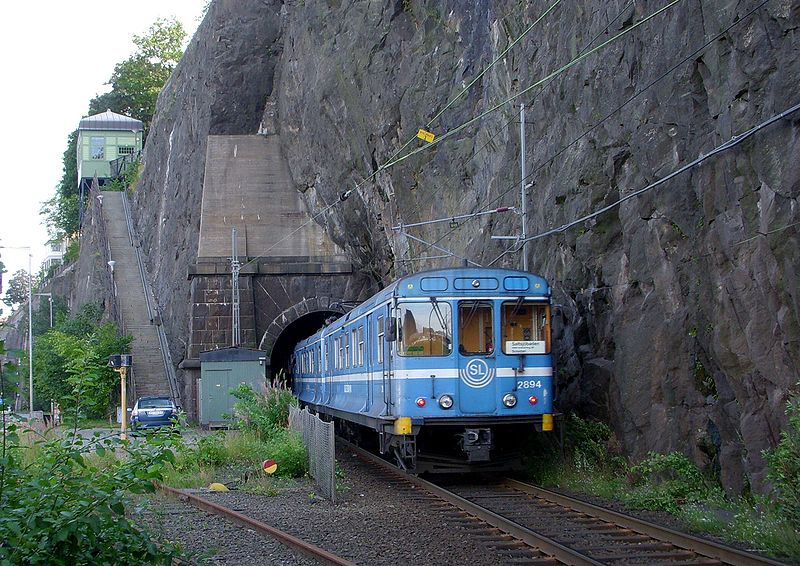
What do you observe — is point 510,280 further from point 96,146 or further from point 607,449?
point 96,146

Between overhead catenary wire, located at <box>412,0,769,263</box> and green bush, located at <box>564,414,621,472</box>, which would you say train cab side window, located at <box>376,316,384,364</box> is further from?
overhead catenary wire, located at <box>412,0,769,263</box>

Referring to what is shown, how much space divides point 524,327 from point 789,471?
6180mm

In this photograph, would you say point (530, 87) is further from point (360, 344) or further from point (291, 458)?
point (291, 458)

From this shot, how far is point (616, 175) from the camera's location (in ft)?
50.9

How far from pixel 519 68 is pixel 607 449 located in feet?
34.2

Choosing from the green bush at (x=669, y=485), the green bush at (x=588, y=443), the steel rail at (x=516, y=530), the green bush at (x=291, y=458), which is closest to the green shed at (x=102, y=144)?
the green bush at (x=291, y=458)

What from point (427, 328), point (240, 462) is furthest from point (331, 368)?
point (427, 328)

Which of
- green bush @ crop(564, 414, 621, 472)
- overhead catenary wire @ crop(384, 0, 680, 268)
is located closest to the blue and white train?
green bush @ crop(564, 414, 621, 472)

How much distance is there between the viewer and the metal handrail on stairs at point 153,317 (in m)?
40.0

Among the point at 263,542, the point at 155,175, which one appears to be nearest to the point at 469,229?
the point at 263,542

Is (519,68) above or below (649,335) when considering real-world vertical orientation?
above

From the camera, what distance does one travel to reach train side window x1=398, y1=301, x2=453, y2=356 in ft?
47.0

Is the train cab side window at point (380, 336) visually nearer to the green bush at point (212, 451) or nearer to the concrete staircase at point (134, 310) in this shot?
the green bush at point (212, 451)

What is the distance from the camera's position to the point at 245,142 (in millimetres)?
38938
